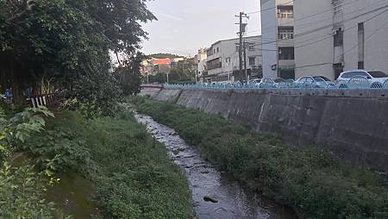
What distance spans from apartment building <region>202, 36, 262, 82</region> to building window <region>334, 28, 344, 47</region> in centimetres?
2030

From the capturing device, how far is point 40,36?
34.1 ft

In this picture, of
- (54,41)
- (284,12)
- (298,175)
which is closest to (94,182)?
(54,41)

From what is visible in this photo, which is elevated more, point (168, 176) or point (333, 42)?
point (333, 42)

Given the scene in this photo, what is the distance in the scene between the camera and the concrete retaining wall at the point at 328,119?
12.9 metres

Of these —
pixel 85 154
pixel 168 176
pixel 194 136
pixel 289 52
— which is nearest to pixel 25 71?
pixel 85 154

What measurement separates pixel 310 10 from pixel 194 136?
71.8 feet

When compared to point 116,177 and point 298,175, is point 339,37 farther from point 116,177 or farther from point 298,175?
point 116,177

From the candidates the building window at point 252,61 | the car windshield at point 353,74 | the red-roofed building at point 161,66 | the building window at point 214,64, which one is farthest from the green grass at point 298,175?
the red-roofed building at point 161,66

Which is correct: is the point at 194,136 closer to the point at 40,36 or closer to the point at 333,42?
the point at 40,36

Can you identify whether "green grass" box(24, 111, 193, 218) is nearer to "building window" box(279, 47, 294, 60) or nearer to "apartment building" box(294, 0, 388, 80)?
"apartment building" box(294, 0, 388, 80)

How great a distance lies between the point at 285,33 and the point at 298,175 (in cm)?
3867

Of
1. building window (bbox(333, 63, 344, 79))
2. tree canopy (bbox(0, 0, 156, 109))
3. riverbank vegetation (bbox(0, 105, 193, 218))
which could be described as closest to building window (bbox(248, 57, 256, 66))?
building window (bbox(333, 63, 344, 79))

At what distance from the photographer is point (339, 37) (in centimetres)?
3506

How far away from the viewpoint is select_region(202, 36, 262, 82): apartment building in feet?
208
